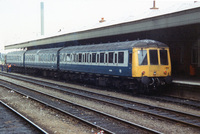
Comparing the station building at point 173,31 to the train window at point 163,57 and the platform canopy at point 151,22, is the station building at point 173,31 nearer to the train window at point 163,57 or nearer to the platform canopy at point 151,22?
the platform canopy at point 151,22

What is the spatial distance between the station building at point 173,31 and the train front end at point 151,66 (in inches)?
58.2

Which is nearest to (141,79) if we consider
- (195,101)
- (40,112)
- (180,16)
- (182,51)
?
(195,101)

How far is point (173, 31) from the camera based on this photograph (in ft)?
57.3

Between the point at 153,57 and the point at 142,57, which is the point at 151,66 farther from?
the point at 142,57

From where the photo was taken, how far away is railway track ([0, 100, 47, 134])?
322 inches

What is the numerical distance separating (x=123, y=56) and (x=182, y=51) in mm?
6613

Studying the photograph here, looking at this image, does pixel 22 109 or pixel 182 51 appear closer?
pixel 22 109

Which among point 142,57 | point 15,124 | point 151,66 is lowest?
Result: point 15,124

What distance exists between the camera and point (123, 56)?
1602 cm

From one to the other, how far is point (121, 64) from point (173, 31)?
4.11 metres

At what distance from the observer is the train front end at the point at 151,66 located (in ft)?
49.3

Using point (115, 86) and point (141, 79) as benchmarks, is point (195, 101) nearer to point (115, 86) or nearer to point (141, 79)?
point (141, 79)

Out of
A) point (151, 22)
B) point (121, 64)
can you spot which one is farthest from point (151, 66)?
point (151, 22)

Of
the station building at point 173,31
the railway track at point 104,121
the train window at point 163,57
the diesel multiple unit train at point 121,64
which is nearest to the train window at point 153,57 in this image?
the diesel multiple unit train at point 121,64
